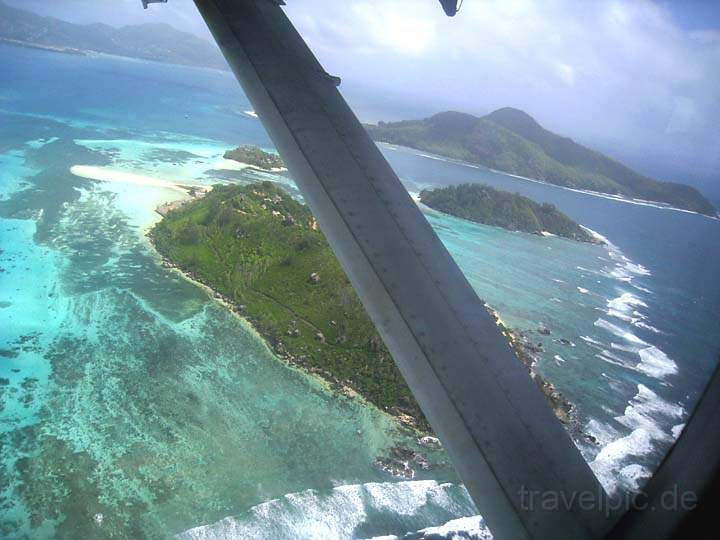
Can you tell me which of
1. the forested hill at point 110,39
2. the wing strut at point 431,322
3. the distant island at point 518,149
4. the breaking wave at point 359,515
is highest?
the forested hill at point 110,39

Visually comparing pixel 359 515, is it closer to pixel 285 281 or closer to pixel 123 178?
pixel 285 281

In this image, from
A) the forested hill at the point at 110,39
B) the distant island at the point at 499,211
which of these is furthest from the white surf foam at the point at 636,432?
the forested hill at the point at 110,39

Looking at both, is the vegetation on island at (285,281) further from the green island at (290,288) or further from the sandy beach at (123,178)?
the sandy beach at (123,178)

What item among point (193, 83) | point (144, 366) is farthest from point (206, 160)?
point (193, 83)

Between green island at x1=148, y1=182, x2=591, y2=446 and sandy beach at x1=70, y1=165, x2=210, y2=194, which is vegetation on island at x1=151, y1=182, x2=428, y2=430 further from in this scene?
sandy beach at x1=70, y1=165, x2=210, y2=194

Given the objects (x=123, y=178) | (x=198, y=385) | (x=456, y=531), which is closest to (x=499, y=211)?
(x=123, y=178)

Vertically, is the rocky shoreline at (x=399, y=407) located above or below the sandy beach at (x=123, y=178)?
below
